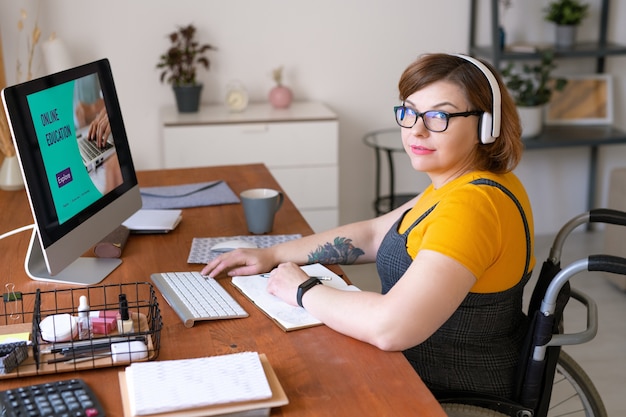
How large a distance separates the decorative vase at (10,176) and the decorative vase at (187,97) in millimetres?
1383

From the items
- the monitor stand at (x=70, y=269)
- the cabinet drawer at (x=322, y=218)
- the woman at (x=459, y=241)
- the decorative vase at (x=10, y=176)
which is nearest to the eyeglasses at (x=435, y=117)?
the woman at (x=459, y=241)

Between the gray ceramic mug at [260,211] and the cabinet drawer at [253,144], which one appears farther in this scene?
the cabinet drawer at [253,144]

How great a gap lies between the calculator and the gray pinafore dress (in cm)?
69

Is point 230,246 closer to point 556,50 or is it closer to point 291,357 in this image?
Answer: point 291,357

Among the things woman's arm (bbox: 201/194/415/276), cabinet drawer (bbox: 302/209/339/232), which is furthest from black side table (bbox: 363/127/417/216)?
woman's arm (bbox: 201/194/415/276)

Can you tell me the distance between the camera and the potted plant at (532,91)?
416 cm

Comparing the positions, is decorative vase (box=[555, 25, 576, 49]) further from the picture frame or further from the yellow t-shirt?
the yellow t-shirt

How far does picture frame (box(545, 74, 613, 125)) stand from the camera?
4488 millimetres

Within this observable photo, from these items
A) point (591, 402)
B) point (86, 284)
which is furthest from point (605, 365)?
point (86, 284)

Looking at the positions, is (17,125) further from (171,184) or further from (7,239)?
(171,184)

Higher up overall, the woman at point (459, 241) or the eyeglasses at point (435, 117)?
the eyeglasses at point (435, 117)

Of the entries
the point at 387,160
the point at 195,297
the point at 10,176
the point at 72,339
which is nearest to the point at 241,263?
the point at 195,297

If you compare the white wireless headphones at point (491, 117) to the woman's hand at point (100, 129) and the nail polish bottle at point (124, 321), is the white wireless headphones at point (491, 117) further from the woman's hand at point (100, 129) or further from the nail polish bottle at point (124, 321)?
the woman's hand at point (100, 129)

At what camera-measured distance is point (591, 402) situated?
196cm
